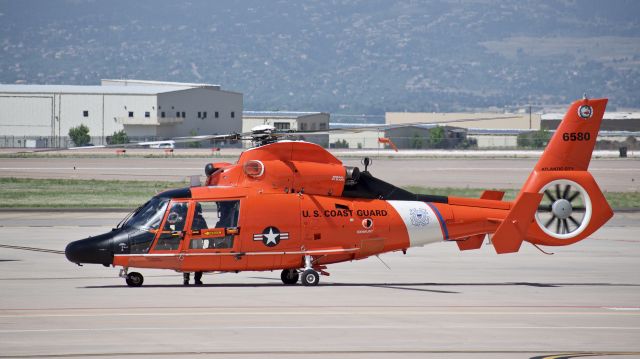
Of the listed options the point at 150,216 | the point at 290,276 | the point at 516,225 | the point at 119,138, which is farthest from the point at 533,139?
the point at 150,216

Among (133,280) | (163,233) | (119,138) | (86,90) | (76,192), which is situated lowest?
(133,280)

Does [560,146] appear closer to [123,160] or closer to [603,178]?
[603,178]

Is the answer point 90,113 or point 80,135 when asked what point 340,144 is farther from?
point 80,135

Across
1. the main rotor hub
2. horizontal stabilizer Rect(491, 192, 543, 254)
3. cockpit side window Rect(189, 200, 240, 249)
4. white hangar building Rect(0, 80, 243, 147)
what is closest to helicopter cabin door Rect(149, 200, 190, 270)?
cockpit side window Rect(189, 200, 240, 249)

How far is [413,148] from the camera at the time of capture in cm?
12388

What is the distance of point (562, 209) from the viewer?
886 inches

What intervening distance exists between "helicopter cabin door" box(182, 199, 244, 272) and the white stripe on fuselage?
3.42 m

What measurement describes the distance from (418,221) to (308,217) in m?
2.37

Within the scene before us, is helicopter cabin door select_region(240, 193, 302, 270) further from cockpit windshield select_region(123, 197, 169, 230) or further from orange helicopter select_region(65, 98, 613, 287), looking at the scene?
cockpit windshield select_region(123, 197, 169, 230)

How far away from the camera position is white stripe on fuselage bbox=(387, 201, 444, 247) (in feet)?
71.3

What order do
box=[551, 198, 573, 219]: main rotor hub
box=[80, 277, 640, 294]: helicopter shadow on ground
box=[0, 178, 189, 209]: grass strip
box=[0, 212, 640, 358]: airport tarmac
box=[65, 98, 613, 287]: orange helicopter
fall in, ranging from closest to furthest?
box=[0, 212, 640, 358]: airport tarmac, box=[65, 98, 613, 287]: orange helicopter, box=[80, 277, 640, 294]: helicopter shadow on ground, box=[551, 198, 573, 219]: main rotor hub, box=[0, 178, 189, 209]: grass strip

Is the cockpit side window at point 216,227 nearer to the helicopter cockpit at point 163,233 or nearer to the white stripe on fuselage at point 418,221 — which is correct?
the helicopter cockpit at point 163,233

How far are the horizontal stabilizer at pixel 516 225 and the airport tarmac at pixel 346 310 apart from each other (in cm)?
83

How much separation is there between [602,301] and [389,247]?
4540mm
